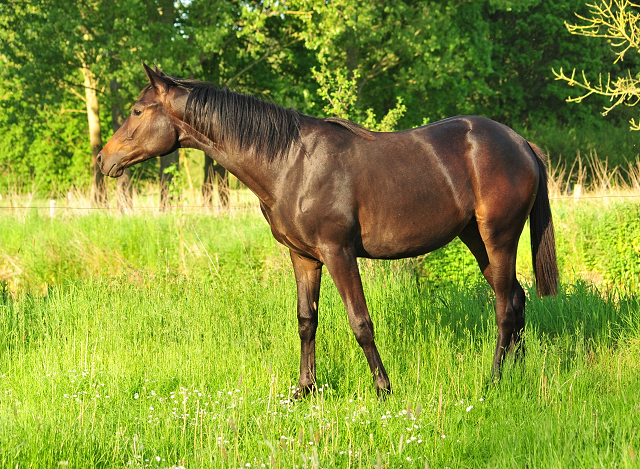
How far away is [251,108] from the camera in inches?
183

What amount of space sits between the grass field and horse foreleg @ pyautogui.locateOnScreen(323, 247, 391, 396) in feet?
0.48

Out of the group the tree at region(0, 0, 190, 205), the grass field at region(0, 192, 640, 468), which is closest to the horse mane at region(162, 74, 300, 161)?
the grass field at region(0, 192, 640, 468)

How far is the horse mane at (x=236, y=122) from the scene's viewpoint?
4.58 meters

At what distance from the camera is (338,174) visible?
178 inches

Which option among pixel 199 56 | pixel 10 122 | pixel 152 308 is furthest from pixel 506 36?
pixel 152 308

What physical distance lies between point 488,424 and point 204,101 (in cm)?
295

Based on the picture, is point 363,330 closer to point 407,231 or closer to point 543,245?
point 407,231

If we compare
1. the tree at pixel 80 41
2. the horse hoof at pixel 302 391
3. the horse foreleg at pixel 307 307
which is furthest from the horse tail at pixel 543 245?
the tree at pixel 80 41

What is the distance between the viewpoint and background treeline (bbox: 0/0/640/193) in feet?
58.6

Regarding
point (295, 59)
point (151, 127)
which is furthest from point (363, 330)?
point (295, 59)

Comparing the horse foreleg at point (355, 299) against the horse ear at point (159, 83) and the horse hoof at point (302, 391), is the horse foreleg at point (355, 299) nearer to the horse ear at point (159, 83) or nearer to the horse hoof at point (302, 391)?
the horse hoof at point (302, 391)

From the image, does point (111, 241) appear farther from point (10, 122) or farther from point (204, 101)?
point (10, 122)

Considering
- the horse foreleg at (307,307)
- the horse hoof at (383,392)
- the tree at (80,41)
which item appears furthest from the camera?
the tree at (80,41)

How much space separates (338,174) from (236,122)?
0.85 m
